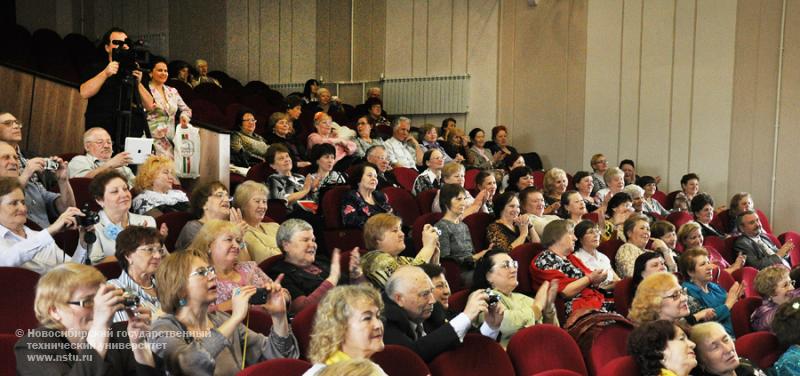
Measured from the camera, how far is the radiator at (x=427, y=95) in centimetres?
923

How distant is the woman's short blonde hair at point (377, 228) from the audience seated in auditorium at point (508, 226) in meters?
1.07

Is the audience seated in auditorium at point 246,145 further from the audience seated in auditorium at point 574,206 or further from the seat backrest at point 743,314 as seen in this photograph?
the seat backrest at point 743,314

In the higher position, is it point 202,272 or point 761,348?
point 202,272

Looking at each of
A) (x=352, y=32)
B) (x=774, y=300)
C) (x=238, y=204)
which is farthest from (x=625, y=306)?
(x=352, y=32)

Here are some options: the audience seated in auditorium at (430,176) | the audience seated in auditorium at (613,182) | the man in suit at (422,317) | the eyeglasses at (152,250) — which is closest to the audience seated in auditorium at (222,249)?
the eyeglasses at (152,250)

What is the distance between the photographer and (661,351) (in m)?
2.61

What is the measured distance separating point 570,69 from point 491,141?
1.17 meters

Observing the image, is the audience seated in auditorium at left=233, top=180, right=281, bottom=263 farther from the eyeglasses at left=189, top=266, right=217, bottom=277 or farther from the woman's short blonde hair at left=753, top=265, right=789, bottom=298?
the woman's short blonde hair at left=753, top=265, right=789, bottom=298

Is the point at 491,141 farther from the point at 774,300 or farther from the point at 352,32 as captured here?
the point at 774,300

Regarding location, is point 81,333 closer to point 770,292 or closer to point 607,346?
point 607,346

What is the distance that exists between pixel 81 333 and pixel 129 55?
2.72m

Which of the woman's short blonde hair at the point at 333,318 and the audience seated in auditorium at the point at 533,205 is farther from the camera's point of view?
the audience seated in auditorium at the point at 533,205

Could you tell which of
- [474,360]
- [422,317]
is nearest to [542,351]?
[474,360]

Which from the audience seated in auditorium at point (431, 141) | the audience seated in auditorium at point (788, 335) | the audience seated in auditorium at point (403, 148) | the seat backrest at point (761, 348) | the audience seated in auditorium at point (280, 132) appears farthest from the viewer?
the audience seated in auditorium at point (431, 141)
